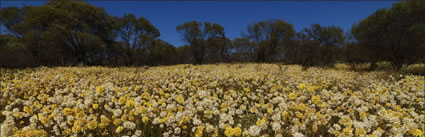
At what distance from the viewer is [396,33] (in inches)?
463

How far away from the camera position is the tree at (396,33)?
Result: 10.7 meters

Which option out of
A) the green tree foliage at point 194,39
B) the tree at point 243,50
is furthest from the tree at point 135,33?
the tree at point 243,50

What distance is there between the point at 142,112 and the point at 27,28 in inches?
1013

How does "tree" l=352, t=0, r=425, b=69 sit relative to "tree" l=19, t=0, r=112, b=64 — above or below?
below

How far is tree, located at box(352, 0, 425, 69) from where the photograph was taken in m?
10.7

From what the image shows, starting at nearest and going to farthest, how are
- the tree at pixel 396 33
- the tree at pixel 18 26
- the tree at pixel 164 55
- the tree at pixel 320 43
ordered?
the tree at pixel 396 33 → the tree at pixel 18 26 → the tree at pixel 320 43 → the tree at pixel 164 55

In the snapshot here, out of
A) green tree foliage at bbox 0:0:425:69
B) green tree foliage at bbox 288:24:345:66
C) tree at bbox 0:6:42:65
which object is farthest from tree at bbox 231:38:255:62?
tree at bbox 0:6:42:65

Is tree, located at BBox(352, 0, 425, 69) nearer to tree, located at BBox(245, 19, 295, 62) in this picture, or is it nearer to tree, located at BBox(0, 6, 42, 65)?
tree, located at BBox(245, 19, 295, 62)

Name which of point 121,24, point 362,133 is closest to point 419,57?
point 362,133

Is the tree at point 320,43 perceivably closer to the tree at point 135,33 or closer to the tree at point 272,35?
the tree at point 272,35

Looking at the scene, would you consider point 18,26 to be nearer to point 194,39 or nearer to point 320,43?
point 194,39

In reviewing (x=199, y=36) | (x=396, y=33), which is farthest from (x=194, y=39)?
(x=396, y=33)

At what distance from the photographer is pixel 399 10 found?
11180 millimetres

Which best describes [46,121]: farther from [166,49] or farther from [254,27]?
[166,49]
